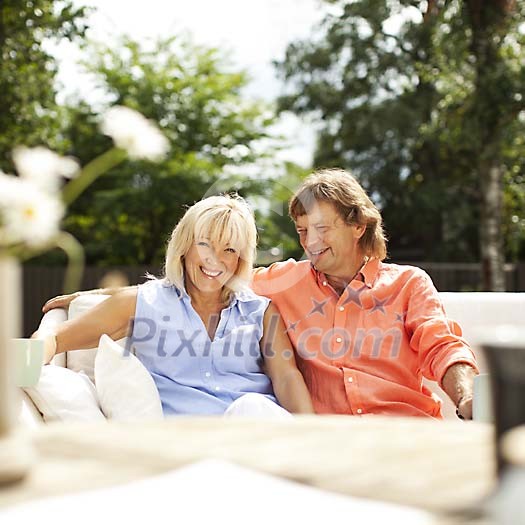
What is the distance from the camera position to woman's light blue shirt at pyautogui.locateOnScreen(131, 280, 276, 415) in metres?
2.46

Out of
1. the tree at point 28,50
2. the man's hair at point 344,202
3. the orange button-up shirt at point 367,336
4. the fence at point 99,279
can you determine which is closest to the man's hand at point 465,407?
the orange button-up shirt at point 367,336

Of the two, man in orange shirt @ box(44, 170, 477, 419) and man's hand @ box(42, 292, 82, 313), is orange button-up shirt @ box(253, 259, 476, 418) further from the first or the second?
man's hand @ box(42, 292, 82, 313)

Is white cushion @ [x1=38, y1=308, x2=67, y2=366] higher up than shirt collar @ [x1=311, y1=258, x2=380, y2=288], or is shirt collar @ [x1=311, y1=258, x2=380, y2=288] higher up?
shirt collar @ [x1=311, y1=258, x2=380, y2=288]

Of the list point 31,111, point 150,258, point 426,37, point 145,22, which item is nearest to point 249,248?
point 31,111

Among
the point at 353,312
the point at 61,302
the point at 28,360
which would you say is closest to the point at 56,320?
the point at 61,302

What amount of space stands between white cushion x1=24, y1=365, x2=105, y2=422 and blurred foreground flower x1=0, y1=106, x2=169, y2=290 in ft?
5.00

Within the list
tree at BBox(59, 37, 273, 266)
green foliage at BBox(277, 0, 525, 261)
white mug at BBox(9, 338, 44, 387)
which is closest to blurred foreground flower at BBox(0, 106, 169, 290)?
white mug at BBox(9, 338, 44, 387)

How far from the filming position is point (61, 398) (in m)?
2.32

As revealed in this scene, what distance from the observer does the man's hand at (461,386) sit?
215cm

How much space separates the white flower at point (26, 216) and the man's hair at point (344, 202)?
188 cm

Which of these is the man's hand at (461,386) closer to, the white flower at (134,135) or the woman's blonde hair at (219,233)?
the woman's blonde hair at (219,233)

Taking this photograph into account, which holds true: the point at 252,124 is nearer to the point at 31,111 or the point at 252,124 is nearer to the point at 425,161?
the point at 425,161

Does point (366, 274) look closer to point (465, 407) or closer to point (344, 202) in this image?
point (344, 202)

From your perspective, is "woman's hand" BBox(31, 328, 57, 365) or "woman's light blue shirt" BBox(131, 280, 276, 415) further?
"woman's light blue shirt" BBox(131, 280, 276, 415)
